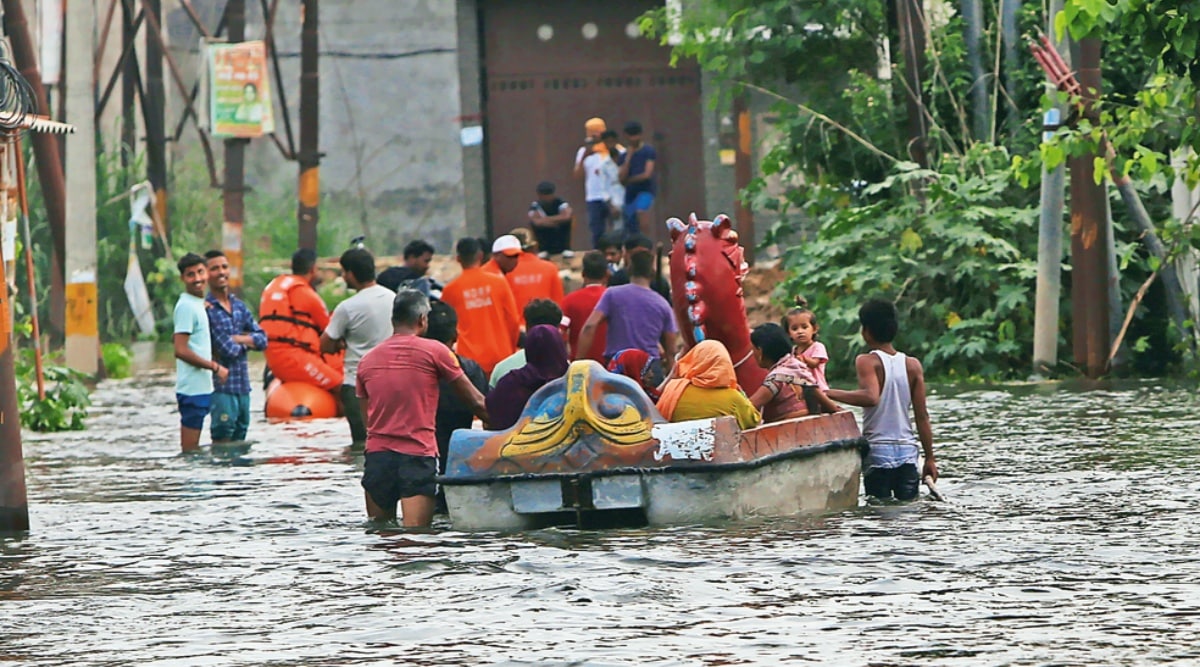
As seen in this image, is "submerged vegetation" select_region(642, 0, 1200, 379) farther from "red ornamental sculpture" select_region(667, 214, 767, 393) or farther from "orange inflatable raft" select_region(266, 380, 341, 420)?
"red ornamental sculpture" select_region(667, 214, 767, 393)

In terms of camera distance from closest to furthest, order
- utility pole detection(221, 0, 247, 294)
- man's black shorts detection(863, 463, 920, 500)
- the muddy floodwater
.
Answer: the muddy floodwater, man's black shorts detection(863, 463, 920, 500), utility pole detection(221, 0, 247, 294)

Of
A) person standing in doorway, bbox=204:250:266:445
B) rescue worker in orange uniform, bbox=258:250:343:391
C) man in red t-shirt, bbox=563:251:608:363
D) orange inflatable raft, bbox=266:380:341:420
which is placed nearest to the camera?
man in red t-shirt, bbox=563:251:608:363

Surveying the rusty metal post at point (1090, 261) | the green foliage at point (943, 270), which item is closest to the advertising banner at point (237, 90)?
the green foliage at point (943, 270)

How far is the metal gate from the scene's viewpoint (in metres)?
30.0

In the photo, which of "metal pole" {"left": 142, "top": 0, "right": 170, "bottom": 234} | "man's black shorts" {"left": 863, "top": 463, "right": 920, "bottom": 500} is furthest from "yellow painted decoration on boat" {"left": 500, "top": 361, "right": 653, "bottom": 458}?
"metal pole" {"left": 142, "top": 0, "right": 170, "bottom": 234}

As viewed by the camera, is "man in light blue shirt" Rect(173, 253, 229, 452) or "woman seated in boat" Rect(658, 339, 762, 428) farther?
"man in light blue shirt" Rect(173, 253, 229, 452)

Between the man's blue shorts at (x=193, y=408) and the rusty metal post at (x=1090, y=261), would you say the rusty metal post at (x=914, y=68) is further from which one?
the man's blue shorts at (x=193, y=408)

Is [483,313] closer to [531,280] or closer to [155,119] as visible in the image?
[531,280]

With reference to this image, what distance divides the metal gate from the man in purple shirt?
1527 cm

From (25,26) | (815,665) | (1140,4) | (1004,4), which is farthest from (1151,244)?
(815,665)

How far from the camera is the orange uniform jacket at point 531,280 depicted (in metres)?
17.6

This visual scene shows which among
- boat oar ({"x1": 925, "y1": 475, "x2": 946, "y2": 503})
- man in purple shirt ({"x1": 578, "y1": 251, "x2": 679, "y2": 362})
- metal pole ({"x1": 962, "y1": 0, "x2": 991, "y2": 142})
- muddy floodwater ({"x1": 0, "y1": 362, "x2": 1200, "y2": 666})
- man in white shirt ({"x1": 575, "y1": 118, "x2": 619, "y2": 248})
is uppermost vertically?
metal pole ({"x1": 962, "y1": 0, "x2": 991, "y2": 142})

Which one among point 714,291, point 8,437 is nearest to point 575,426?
point 714,291

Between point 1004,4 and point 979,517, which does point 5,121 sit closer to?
point 979,517
